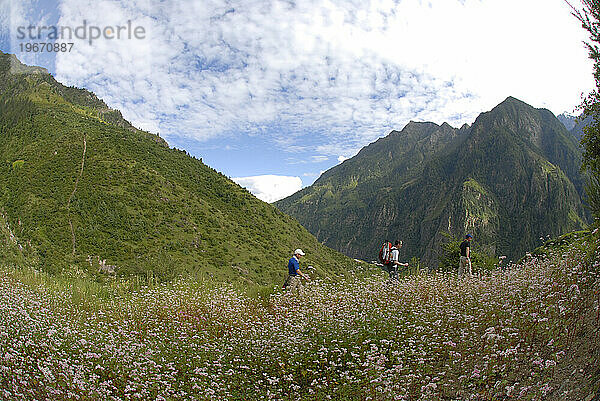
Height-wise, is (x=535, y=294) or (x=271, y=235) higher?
(x=271, y=235)

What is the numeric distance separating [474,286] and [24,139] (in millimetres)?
74224

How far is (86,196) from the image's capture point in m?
49.0

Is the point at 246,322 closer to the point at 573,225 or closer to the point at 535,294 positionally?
the point at 535,294

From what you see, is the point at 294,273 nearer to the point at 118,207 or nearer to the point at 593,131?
the point at 593,131

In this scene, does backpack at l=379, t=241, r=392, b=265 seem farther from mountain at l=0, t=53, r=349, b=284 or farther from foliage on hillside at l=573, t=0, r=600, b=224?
mountain at l=0, t=53, r=349, b=284

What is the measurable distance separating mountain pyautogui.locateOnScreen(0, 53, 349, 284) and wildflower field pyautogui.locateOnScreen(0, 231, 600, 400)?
80.7 ft

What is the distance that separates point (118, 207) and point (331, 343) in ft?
168

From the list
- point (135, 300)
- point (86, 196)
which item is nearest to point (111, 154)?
point (86, 196)

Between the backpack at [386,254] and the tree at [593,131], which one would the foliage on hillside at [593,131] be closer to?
the tree at [593,131]

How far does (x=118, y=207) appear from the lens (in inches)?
1946

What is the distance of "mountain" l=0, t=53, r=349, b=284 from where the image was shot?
136 ft

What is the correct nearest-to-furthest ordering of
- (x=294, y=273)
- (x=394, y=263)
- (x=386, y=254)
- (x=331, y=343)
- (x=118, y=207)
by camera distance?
(x=331, y=343) → (x=294, y=273) → (x=394, y=263) → (x=386, y=254) → (x=118, y=207)

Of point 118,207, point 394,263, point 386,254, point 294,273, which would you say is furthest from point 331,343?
point 118,207

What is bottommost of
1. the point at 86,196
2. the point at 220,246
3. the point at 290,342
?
the point at 290,342
